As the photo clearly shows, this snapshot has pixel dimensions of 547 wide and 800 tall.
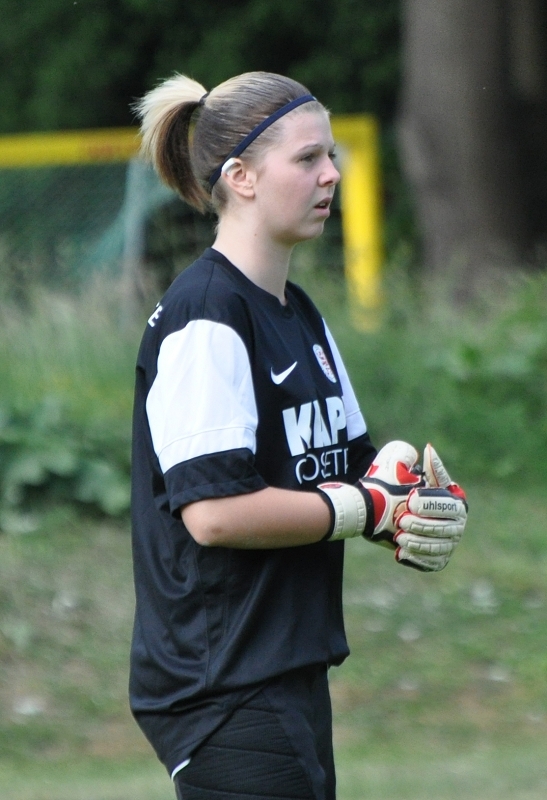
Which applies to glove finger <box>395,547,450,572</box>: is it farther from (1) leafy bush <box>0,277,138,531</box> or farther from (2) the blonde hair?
(1) leafy bush <box>0,277,138,531</box>

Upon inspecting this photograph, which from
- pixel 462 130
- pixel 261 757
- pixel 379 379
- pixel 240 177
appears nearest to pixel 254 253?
pixel 240 177

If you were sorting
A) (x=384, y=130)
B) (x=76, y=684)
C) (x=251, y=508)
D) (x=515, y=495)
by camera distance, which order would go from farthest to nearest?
(x=384, y=130) → (x=515, y=495) → (x=76, y=684) → (x=251, y=508)

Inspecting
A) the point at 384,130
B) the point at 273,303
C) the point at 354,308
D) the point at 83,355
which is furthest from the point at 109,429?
the point at 384,130

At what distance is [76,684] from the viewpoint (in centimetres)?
564

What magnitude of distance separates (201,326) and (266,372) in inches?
6.8

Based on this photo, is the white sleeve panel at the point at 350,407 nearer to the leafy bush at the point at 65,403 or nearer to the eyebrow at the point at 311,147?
the eyebrow at the point at 311,147

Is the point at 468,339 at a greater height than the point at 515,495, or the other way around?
the point at 468,339

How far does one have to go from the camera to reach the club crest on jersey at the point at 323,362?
2.71 metres

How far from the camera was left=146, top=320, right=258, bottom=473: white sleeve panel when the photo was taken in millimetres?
2346

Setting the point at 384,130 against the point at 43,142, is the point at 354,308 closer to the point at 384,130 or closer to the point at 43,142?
the point at 43,142

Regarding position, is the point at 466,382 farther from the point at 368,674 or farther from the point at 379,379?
the point at 368,674

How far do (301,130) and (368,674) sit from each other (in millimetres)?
3803

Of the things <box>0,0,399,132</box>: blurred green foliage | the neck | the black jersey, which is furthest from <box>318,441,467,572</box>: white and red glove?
<box>0,0,399,132</box>: blurred green foliage

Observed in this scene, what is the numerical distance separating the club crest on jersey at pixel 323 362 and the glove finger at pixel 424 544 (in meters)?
0.39
